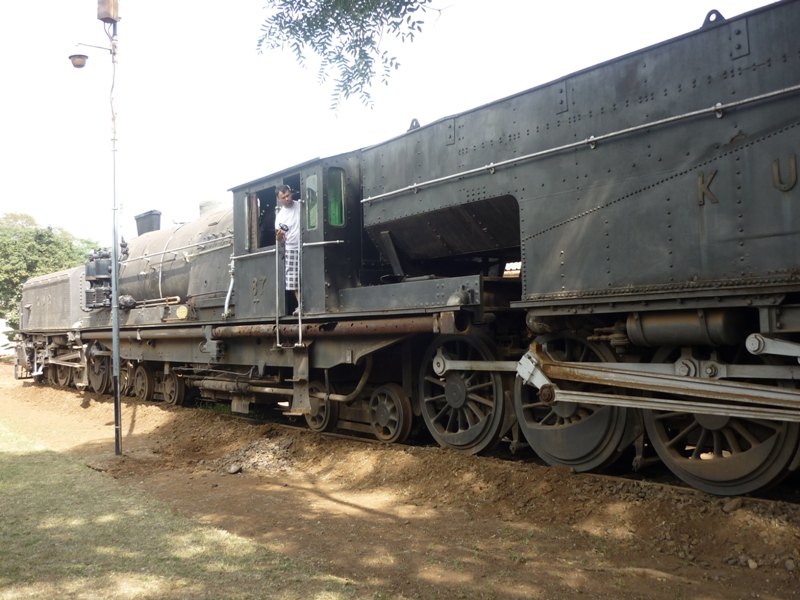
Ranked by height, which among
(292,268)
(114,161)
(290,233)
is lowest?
(292,268)

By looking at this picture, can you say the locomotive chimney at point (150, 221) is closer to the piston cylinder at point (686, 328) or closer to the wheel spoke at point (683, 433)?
the piston cylinder at point (686, 328)

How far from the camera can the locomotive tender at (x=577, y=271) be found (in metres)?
4.42

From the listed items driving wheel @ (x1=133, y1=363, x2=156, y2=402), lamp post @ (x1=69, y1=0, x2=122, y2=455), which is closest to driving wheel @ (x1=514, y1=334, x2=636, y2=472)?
lamp post @ (x1=69, y1=0, x2=122, y2=455)

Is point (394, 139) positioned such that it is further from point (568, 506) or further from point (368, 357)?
point (568, 506)

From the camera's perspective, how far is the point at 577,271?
534 cm

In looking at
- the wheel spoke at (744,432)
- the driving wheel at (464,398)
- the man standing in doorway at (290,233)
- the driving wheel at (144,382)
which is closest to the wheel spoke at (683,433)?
the wheel spoke at (744,432)

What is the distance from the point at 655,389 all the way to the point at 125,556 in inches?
154

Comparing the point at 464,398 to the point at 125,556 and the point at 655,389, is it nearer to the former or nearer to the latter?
the point at 655,389

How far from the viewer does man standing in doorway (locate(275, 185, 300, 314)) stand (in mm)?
8141

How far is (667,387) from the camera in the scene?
4.76 metres

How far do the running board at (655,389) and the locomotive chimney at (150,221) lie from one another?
13.4 m

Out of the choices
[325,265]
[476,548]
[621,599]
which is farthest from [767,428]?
[325,265]

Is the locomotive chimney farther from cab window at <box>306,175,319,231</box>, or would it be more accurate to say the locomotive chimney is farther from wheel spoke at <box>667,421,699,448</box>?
wheel spoke at <box>667,421,699,448</box>

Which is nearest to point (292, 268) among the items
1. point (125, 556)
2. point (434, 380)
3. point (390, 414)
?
point (390, 414)
